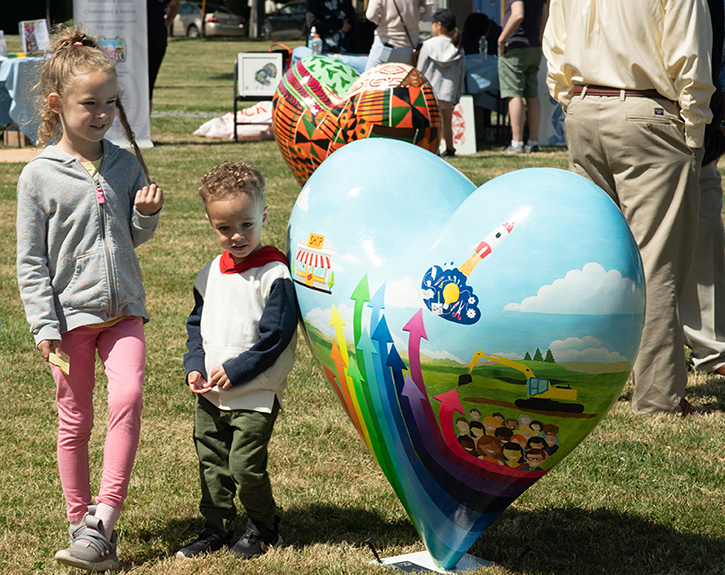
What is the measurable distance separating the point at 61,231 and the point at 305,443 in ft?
5.35

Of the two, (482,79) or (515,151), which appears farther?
(482,79)

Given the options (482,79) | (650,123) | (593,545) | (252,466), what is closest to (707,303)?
(650,123)

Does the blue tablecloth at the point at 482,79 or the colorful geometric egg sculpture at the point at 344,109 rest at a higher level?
the colorful geometric egg sculpture at the point at 344,109

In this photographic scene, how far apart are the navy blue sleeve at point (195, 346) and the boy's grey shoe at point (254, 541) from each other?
58cm

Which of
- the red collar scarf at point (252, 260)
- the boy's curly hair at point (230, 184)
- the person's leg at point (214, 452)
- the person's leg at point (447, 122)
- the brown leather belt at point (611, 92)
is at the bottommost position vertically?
the person's leg at point (447, 122)

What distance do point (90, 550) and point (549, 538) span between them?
1592 mm

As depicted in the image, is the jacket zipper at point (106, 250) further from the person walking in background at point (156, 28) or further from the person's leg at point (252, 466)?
the person walking in background at point (156, 28)

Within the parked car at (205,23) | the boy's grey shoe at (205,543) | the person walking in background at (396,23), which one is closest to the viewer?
the boy's grey shoe at (205,543)

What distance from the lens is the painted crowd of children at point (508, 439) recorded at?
243 cm

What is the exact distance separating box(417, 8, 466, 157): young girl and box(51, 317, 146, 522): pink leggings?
8.45 meters

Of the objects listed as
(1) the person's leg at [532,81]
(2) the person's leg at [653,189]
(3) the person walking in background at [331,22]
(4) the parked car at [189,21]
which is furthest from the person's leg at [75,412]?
(4) the parked car at [189,21]

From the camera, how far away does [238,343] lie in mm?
2818

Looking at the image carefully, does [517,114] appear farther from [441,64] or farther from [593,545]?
[593,545]

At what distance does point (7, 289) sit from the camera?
6.29 meters
